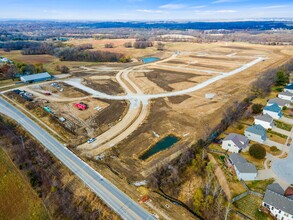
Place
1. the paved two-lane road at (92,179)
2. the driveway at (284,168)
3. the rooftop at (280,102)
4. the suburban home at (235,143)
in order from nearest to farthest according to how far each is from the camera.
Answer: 1. the paved two-lane road at (92,179)
2. the driveway at (284,168)
3. the suburban home at (235,143)
4. the rooftop at (280,102)

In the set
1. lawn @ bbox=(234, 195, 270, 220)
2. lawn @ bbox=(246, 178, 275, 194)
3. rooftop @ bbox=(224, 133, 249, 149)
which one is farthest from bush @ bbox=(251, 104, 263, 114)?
lawn @ bbox=(234, 195, 270, 220)

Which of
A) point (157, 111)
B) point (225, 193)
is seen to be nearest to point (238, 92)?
point (157, 111)

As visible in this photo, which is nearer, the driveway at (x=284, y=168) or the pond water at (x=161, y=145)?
the driveway at (x=284, y=168)

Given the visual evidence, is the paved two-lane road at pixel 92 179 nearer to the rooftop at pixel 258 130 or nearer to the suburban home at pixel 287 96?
the rooftop at pixel 258 130

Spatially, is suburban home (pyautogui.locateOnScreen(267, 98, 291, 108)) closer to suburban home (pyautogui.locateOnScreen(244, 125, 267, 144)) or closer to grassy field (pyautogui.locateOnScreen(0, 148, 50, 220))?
suburban home (pyautogui.locateOnScreen(244, 125, 267, 144))

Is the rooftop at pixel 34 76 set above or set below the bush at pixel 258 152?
below

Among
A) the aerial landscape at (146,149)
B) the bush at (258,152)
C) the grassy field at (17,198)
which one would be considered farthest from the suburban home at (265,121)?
the grassy field at (17,198)

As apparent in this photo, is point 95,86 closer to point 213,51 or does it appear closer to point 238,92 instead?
point 238,92

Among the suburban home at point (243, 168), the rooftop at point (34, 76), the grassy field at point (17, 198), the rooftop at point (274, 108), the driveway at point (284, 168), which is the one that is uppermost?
the rooftop at point (274, 108)
